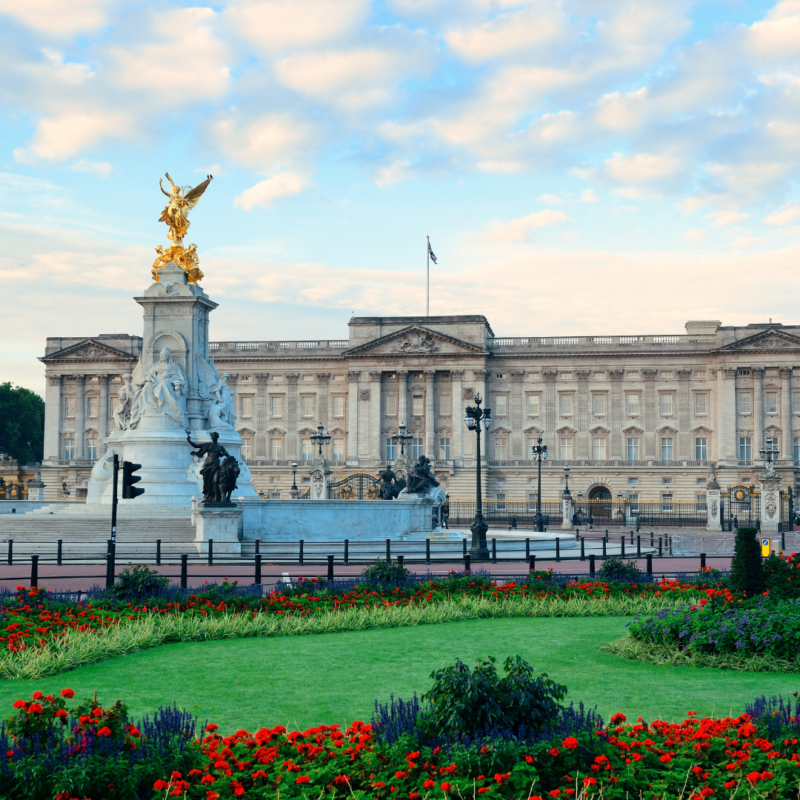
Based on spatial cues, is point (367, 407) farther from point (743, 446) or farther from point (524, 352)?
point (743, 446)

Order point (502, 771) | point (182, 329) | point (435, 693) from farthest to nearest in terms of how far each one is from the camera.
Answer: point (182, 329) → point (435, 693) → point (502, 771)

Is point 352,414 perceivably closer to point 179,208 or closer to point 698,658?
point 179,208

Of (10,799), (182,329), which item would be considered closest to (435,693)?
(10,799)

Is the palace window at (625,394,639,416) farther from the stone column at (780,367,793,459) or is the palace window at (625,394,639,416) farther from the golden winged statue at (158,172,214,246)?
the golden winged statue at (158,172,214,246)

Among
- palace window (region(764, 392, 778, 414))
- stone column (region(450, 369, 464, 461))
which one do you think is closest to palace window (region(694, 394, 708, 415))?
palace window (region(764, 392, 778, 414))

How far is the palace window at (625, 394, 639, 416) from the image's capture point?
294ft

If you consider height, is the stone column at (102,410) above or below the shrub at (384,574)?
above

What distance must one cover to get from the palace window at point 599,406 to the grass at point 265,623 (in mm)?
73394

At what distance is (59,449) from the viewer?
9575 centimetres

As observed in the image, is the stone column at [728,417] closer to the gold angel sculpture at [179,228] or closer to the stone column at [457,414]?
the stone column at [457,414]

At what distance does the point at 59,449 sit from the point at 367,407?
31.4 m

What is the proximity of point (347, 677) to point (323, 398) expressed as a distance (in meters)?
83.2

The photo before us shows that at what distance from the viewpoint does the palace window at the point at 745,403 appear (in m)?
86.3

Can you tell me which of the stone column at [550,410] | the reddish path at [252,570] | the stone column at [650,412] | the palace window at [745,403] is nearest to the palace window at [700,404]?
the palace window at [745,403]
